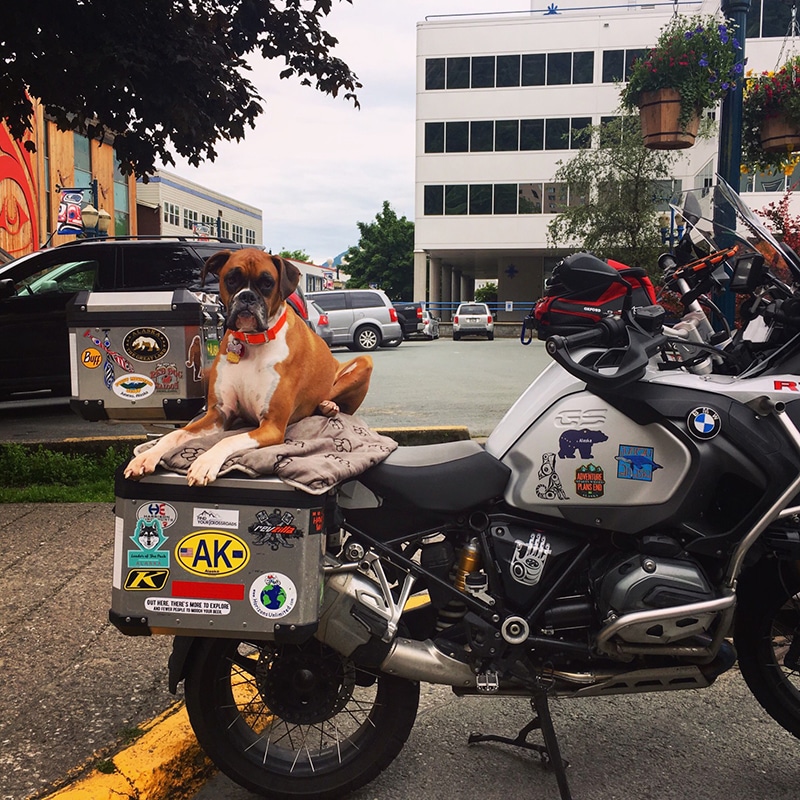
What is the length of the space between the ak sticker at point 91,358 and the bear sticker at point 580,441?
205 cm

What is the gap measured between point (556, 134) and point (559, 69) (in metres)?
3.23

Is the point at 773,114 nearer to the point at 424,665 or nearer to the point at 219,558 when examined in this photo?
the point at 424,665

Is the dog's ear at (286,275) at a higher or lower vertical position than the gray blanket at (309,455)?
higher

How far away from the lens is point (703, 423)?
2469 millimetres

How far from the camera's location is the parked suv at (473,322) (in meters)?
32.6

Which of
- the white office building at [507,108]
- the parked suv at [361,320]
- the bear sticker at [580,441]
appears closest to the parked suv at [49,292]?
the bear sticker at [580,441]

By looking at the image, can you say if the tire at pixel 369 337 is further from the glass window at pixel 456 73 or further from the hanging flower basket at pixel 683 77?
the glass window at pixel 456 73

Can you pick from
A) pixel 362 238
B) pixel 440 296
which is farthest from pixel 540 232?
pixel 362 238

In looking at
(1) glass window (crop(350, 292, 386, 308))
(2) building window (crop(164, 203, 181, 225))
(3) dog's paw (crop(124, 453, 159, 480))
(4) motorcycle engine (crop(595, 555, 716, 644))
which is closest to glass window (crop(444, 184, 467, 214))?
(1) glass window (crop(350, 292, 386, 308))

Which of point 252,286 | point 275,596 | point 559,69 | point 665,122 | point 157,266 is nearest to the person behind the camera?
point 275,596

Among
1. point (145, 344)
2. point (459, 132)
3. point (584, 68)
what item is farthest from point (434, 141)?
point (145, 344)

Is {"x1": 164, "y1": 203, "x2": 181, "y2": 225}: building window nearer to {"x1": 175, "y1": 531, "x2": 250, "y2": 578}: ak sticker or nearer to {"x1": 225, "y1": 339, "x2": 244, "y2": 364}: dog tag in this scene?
{"x1": 225, "y1": 339, "x2": 244, "y2": 364}: dog tag

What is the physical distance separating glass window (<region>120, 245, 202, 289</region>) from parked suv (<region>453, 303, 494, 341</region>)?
2427 centimetres

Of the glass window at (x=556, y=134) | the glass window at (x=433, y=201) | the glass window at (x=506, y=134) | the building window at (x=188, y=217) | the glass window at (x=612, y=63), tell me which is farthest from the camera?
the building window at (x=188, y=217)
